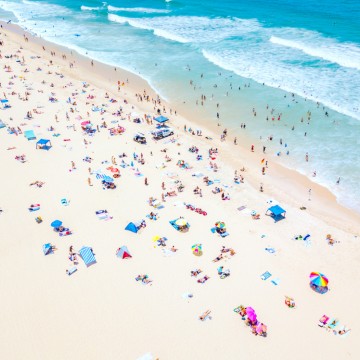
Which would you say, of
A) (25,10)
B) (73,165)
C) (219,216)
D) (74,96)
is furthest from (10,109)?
(25,10)

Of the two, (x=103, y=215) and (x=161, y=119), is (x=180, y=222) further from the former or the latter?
(x=161, y=119)

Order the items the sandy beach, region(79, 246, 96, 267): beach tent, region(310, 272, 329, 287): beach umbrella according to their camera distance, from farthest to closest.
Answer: region(79, 246, 96, 267): beach tent
region(310, 272, 329, 287): beach umbrella
the sandy beach

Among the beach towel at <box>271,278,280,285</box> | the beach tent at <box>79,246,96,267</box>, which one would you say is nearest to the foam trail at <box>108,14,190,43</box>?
the beach tent at <box>79,246,96,267</box>

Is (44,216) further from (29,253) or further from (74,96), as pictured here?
(74,96)

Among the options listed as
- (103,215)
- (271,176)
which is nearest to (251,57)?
(271,176)

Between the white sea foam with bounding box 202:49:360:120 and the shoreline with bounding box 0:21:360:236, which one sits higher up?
the white sea foam with bounding box 202:49:360:120

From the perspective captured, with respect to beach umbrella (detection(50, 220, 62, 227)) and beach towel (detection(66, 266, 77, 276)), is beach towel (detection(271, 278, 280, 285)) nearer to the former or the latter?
beach towel (detection(66, 266, 77, 276))
